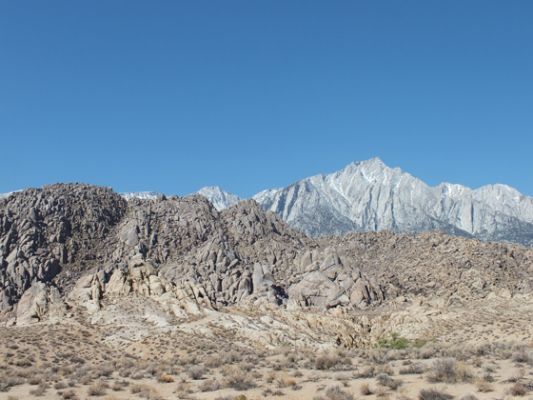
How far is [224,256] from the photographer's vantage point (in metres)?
109

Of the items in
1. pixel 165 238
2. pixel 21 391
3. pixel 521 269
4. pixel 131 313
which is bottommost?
pixel 21 391

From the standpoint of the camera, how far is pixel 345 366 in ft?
96.3

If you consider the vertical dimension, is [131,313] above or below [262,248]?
below

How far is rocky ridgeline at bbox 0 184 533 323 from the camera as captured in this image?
300 feet

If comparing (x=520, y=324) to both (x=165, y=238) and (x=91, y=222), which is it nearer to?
(x=165, y=238)

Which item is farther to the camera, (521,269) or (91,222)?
(91,222)

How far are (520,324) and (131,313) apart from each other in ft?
125

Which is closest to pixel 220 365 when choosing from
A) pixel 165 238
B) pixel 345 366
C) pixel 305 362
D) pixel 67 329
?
pixel 305 362

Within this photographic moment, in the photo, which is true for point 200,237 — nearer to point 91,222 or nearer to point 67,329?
point 91,222

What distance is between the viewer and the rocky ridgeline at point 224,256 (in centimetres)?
9144

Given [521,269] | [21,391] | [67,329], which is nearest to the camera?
[21,391]

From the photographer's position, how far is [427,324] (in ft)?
210

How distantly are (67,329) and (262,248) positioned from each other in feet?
226

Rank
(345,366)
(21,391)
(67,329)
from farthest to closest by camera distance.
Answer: (67,329) → (345,366) → (21,391)
